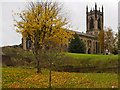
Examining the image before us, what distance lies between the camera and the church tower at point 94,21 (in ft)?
332

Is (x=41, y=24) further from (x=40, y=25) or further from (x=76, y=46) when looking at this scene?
(x=76, y=46)

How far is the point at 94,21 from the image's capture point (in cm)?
10356

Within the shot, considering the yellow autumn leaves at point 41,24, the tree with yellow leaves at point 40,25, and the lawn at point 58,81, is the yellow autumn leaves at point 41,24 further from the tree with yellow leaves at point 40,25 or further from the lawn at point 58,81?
the lawn at point 58,81

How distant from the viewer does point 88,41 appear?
8119cm

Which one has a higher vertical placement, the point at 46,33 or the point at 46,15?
the point at 46,15

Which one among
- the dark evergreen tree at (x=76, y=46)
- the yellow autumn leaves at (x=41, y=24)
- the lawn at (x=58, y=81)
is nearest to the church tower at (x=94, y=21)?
the dark evergreen tree at (x=76, y=46)

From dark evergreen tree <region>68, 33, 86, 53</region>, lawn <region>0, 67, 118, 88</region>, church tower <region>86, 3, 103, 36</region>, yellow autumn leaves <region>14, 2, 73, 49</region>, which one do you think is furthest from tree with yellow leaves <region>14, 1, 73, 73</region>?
church tower <region>86, 3, 103, 36</region>

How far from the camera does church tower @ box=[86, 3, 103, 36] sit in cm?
10124

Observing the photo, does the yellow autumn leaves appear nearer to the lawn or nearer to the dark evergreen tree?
the lawn

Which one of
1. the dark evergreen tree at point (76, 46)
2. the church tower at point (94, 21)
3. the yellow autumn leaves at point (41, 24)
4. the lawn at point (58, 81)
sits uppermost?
the church tower at point (94, 21)

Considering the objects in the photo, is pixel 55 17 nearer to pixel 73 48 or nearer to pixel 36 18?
pixel 36 18

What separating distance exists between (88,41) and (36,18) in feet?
219

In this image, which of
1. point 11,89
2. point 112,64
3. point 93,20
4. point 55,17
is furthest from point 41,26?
point 93,20

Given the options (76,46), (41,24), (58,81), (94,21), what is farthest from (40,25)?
(94,21)
